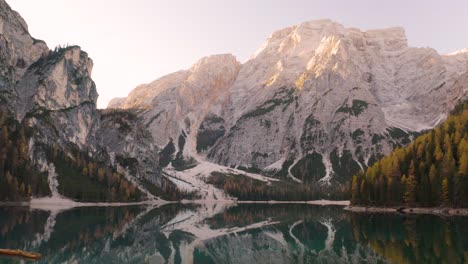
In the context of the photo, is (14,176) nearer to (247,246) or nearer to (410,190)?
(410,190)

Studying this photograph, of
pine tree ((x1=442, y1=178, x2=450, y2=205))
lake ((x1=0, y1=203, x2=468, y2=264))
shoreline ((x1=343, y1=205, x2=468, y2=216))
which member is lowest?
lake ((x1=0, y1=203, x2=468, y2=264))

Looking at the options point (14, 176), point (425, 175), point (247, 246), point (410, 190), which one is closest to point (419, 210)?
point (410, 190)

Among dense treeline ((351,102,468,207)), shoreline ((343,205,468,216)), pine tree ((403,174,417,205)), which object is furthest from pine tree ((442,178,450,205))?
pine tree ((403,174,417,205))

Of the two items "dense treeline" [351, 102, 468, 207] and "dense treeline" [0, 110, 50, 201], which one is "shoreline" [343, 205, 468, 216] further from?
"dense treeline" [0, 110, 50, 201]

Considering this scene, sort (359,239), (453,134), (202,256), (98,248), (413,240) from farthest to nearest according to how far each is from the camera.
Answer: (453,134), (359,239), (413,240), (98,248), (202,256)

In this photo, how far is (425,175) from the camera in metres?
131

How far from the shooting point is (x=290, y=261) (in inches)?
1948

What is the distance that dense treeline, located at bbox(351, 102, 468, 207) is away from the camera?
122m

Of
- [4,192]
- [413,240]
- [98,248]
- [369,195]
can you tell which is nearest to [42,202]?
[4,192]

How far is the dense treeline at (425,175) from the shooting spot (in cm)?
12225

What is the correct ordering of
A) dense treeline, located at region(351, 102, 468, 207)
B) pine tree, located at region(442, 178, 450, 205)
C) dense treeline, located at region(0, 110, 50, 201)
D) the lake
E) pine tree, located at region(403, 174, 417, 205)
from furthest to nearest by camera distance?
dense treeline, located at region(0, 110, 50, 201), pine tree, located at region(403, 174, 417, 205), dense treeline, located at region(351, 102, 468, 207), pine tree, located at region(442, 178, 450, 205), the lake

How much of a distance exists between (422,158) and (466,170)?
2363 centimetres

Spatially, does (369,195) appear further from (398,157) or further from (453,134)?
(453,134)

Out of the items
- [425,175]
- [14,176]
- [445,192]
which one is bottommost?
[445,192]
